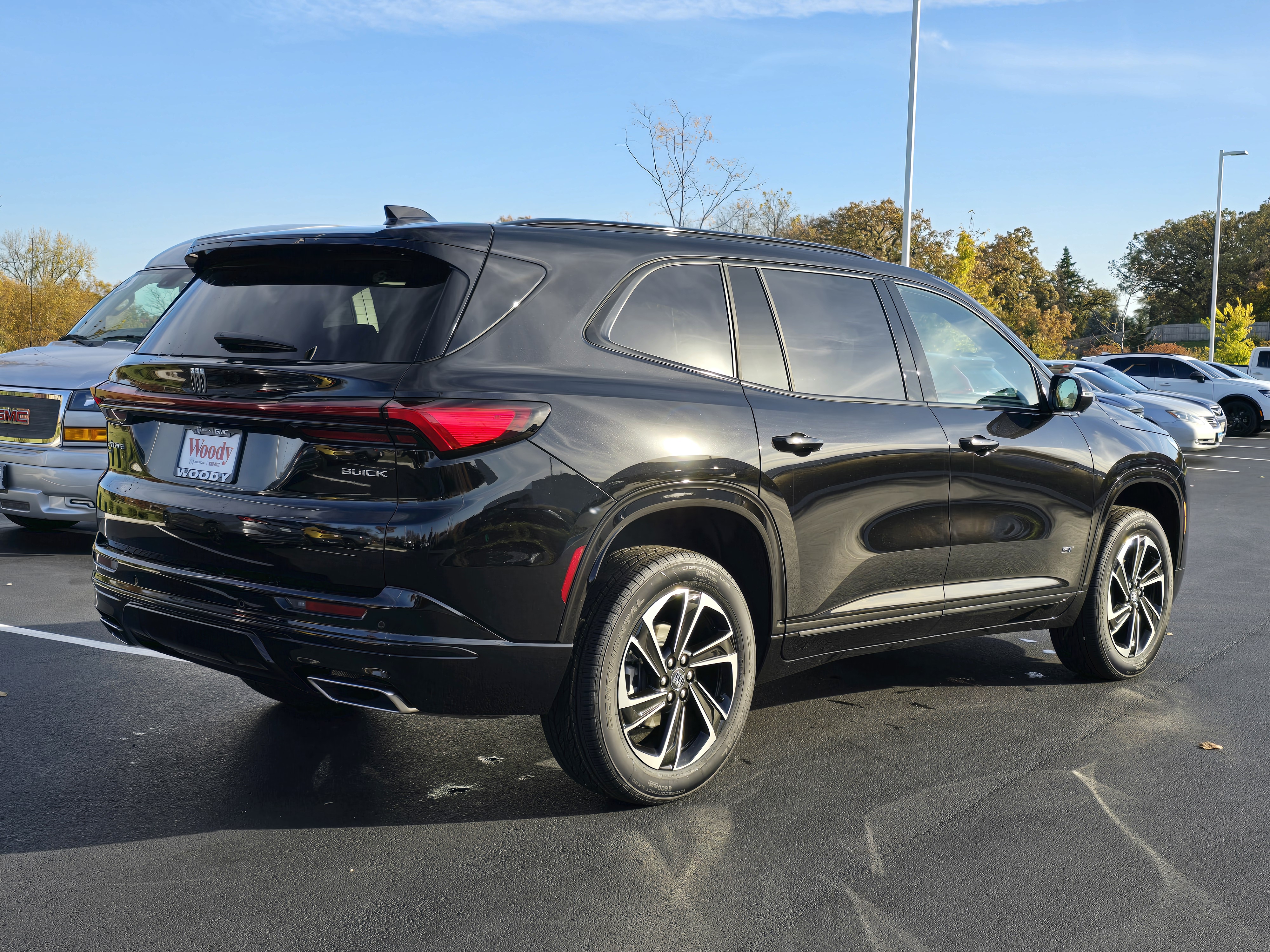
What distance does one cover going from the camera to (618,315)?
12.2ft

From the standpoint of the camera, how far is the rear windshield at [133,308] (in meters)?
8.84

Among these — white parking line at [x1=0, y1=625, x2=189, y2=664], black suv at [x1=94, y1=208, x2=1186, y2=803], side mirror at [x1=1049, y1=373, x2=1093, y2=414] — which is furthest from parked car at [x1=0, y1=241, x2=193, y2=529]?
side mirror at [x1=1049, y1=373, x2=1093, y2=414]

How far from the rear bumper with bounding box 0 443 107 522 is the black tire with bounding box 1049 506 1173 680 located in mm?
6229

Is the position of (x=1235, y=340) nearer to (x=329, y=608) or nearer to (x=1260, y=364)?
(x=1260, y=364)

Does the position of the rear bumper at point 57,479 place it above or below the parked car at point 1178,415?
below

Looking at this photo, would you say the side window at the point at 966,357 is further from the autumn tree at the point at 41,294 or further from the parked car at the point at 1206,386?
the autumn tree at the point at 41,294

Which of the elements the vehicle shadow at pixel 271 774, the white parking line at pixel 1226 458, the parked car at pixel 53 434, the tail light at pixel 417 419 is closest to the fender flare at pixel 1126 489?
the vehicle shadow at pixel 271 774

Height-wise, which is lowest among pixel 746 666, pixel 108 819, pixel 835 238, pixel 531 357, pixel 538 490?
pixel 108 819

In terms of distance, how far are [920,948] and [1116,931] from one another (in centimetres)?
54

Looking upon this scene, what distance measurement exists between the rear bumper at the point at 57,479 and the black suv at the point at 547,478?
4.09 m

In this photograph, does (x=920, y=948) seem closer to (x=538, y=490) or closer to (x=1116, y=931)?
Answer: (x=1116, y=931)

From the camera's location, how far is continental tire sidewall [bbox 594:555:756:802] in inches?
138

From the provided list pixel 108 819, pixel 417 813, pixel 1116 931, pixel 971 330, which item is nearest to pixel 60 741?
pixel 108 819

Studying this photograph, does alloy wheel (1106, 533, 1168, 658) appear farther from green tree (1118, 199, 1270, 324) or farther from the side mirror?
green tree (1118, 199, 1270, 324)
